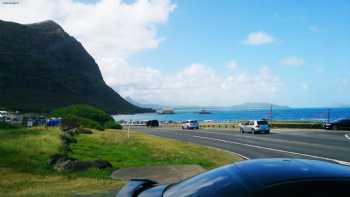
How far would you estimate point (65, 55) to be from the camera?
196m

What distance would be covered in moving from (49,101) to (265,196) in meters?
158

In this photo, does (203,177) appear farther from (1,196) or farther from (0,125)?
(0,125)

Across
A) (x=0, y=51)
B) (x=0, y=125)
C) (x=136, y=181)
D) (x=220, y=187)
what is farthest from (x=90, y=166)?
(x=0, y=51)

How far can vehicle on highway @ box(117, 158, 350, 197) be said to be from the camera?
3475 millimetres

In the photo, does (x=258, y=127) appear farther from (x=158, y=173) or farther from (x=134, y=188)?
(x=134, y=188)

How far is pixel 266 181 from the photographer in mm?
3582

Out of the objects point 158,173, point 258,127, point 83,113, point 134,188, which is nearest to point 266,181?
point 134,188

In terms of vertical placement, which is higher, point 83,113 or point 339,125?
point 83,113

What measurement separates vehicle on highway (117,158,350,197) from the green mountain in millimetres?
135467

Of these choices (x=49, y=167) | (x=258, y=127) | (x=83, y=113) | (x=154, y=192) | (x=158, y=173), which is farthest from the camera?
(x=83, y=113)

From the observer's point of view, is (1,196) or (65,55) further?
(65,55)

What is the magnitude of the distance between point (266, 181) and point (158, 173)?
9687 millimetres

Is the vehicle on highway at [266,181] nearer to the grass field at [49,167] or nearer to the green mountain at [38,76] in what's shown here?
the grass field at [49,167]

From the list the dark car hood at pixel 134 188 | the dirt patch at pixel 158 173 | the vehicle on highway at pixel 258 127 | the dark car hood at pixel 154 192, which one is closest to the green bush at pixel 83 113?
the vehicle on highway at pixel 258 127
